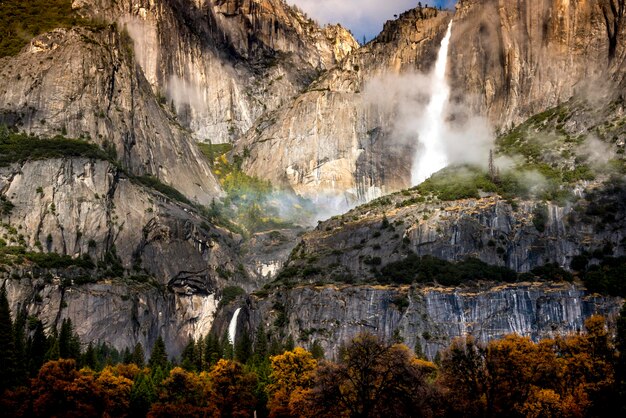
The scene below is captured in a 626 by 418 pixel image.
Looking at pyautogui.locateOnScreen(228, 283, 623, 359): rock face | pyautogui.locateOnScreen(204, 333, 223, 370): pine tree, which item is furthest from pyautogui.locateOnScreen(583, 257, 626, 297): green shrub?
pyautogui.locateOnScreen(204, 333, 223, 370): pine tree

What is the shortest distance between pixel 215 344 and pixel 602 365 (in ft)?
248

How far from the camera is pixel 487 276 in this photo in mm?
160375

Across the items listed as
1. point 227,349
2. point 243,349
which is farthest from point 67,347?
point 243,349

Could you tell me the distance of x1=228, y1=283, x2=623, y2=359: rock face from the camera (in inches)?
5768

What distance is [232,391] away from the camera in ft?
369

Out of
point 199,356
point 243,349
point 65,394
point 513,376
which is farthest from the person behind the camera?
point 199,356

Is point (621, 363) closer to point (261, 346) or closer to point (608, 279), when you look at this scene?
point (608, 279)

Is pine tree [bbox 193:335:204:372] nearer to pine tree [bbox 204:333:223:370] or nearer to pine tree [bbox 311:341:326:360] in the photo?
pine tree [bbox 204:333:223:370]

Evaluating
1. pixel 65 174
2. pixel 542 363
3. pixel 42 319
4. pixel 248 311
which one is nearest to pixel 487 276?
pixel 248 311

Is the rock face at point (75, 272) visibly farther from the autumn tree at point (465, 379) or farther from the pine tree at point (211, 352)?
the autumn tree at point (465, 379)

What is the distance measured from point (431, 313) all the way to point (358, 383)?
245 feet

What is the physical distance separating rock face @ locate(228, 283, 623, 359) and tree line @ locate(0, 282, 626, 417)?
27.4m

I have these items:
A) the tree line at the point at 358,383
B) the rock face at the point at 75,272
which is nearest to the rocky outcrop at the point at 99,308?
the rock face at the point at 75,272

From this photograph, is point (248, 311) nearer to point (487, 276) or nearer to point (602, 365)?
point (487, 276)
